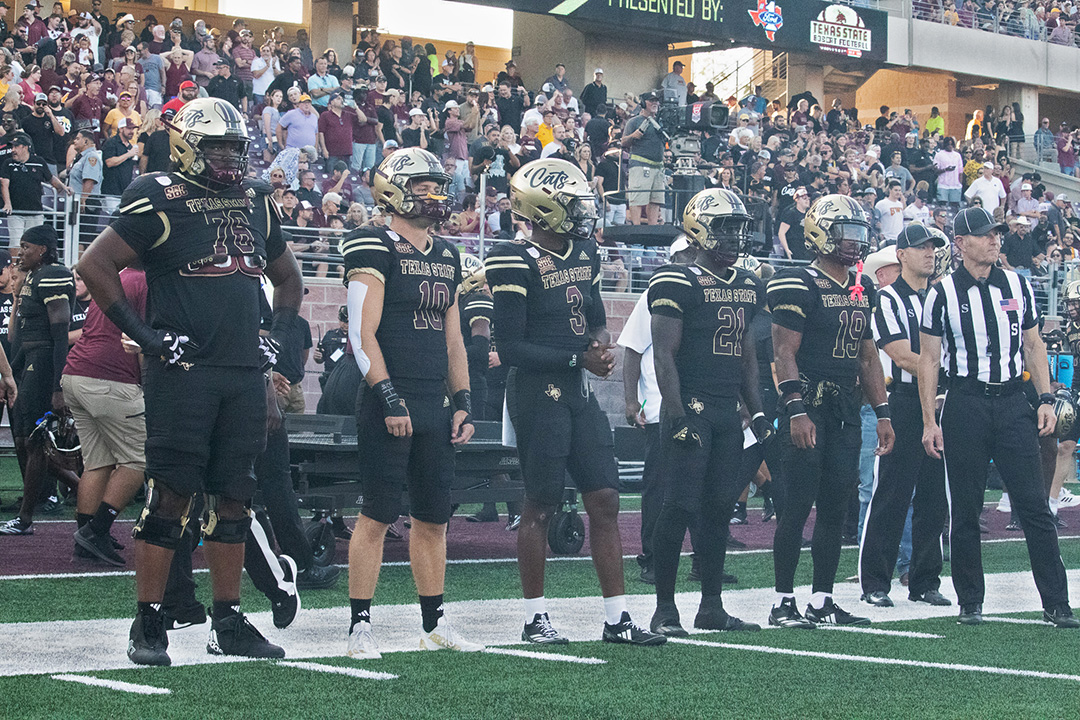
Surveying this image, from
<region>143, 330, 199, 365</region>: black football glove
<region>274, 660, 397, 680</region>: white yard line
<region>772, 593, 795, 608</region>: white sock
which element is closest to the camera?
<region>274, 660, 397, 680</region>: white yard line

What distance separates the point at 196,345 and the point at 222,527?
2.42 ft

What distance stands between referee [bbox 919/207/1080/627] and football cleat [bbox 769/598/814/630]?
0.88 m

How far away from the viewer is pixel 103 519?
8.46 m

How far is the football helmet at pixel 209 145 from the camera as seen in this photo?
5727 millimetres

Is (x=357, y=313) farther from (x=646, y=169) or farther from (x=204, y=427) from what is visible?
(x=646, y=169)

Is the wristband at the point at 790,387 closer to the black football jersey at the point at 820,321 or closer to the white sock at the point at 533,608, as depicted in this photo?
the black football jersey at the point at 820,321

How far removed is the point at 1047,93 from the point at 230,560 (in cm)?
3779

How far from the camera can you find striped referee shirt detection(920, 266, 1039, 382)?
7.58m

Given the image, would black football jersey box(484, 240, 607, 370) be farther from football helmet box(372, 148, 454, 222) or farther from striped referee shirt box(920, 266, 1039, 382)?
striped referee shirt box(920, 266, 1039, 382)

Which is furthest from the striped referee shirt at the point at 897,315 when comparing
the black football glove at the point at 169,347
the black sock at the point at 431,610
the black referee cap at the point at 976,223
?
the black football glove at the point at 169,347

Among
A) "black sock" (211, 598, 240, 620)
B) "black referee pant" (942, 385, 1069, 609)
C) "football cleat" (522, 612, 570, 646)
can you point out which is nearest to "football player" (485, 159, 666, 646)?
"football cleat" (522, 612, 570, 646)

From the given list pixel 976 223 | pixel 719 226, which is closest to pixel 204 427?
pixel 719 226

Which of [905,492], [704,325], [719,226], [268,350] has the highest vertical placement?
[719,226]

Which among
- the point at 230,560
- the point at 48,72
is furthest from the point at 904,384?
the point at 48,72
